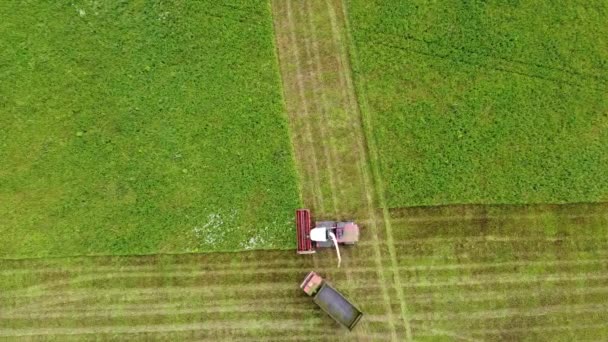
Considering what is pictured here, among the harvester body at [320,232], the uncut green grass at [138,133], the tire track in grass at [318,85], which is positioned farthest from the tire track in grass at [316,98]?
the uncut green grass at [138,133]

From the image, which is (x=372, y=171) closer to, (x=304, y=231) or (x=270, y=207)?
(x=304, y=231)

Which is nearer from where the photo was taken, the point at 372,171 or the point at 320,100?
the point at 372,171

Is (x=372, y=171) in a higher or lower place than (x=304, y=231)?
higher

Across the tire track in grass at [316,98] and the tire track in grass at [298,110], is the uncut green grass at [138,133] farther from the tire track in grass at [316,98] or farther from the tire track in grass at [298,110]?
the tire track in grass at [316,98]

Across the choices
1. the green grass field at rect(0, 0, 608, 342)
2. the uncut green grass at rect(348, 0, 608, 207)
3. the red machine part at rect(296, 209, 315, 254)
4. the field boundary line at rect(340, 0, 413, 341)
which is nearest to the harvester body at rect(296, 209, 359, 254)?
the red machine part at rect(296, 209, 315, 254)

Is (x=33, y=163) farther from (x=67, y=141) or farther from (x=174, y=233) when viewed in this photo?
(x=174, y=233)


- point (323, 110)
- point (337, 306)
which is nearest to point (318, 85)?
point (323, 110)
